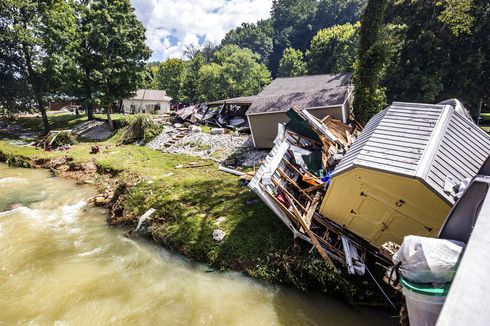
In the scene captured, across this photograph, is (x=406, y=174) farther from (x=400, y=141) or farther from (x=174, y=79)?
(x=174, y=79)

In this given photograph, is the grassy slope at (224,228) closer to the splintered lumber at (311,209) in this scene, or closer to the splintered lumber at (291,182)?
the splintered lumber at (311,209)

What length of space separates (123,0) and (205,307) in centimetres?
3027

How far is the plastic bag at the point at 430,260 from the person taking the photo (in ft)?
9.91

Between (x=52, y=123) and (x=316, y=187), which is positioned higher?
(x=316, y=187)

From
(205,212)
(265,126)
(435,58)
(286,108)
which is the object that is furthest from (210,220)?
(435,58)

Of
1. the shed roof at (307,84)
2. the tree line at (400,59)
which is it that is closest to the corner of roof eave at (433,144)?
the tree line at (400,59)

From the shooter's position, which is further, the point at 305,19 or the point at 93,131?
the point at 305,19

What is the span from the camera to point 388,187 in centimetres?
595

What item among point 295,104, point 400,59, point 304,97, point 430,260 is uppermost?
point 400,59

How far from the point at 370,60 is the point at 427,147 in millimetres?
10400

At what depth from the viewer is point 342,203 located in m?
7.00

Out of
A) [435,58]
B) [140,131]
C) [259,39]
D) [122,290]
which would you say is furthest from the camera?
[259,39]

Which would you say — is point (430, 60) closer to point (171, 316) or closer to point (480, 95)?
point (480, 95)

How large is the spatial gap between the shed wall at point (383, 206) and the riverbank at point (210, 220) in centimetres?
131
